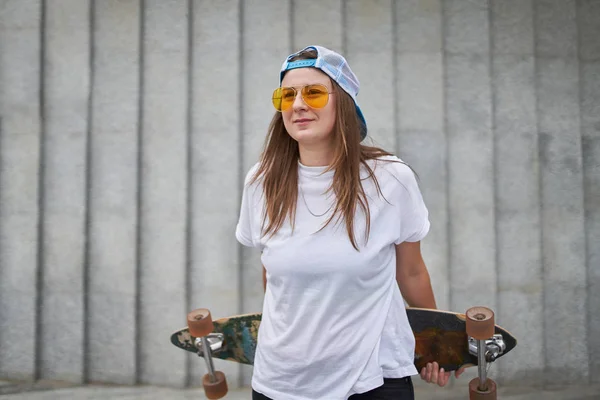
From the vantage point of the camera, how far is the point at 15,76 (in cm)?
304

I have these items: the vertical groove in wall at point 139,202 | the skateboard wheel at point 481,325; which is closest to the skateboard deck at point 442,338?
the skateboard wheel at point 481,325

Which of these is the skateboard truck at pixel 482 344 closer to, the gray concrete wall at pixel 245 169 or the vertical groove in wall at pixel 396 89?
the gray concrete wall at pixel 245 169

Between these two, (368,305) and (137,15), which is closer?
(368,305)

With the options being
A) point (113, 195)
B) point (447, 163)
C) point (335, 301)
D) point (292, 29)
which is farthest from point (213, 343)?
point (292, 29)

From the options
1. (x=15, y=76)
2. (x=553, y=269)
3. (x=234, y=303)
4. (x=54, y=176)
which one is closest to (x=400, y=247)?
(x=234, y=303)

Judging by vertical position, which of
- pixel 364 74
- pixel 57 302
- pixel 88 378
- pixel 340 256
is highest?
pixel 364 74

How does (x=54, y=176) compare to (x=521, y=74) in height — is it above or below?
below

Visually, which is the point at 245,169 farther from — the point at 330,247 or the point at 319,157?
the point at 330,247

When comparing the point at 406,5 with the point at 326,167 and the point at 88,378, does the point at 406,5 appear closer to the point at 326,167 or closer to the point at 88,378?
the point at 326,167

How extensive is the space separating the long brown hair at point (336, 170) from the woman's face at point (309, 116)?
26 mm

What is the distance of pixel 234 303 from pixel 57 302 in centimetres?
115

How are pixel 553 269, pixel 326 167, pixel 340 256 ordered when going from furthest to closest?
pixel 553 269 → pixel 326 167 → pixel 340 256

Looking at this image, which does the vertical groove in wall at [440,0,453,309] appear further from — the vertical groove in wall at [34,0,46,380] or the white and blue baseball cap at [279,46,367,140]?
the vertical groove in wall at [34,0,46,380]

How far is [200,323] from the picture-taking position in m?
1.42
